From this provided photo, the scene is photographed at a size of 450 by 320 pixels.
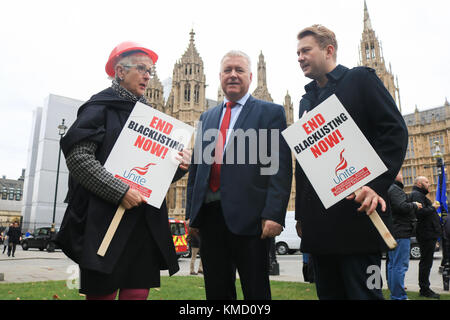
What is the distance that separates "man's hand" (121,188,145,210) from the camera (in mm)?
2137

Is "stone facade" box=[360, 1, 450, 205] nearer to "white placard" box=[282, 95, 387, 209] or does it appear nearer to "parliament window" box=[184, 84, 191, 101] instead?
"parliament window" box=[184, 84, 191, 101]

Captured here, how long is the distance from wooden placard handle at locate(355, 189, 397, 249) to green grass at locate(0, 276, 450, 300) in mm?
3730

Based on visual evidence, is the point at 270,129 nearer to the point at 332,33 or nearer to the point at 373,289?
the point at 332,33

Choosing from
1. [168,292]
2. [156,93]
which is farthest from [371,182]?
[156,93]

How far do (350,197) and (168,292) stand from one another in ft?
15.1

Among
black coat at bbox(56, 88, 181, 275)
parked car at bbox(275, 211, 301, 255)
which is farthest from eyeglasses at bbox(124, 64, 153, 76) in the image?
parked car at bbox(275, 211, 301, 255)

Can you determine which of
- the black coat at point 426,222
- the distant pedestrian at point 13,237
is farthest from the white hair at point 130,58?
the distant pedestrian at point 13,237

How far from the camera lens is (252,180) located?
2.46 meters

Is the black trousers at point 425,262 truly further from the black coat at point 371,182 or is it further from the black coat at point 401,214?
the black coat at point 371,182

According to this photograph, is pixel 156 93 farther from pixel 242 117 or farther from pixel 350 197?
pixel 350 197

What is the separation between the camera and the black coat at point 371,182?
6.53 feet

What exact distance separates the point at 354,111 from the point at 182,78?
160 ft

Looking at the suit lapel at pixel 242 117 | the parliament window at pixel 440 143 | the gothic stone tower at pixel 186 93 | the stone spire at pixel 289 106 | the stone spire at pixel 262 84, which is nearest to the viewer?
the suit lapel at pixel 242 117

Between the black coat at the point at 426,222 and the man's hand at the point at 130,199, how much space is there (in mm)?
5788
